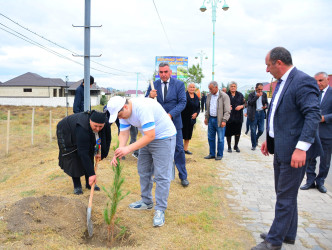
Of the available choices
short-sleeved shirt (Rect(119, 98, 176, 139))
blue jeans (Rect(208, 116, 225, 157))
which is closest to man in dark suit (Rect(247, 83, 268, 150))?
blue jeans (Rect(208, 116, 225, 157))

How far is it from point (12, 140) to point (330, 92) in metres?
13.5

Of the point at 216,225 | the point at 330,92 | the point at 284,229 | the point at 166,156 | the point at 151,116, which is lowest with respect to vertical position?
the point at 216,225

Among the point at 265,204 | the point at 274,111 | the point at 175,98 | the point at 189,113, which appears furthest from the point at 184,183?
Answer: the point at 189,113

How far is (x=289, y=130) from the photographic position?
2957 mm

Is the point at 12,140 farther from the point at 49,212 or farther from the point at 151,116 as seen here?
the point at 151,116

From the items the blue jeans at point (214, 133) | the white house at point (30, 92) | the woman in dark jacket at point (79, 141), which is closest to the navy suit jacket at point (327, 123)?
the blue jeans at point (214, 133)

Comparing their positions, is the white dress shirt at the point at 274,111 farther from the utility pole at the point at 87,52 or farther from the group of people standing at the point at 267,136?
the utility pole at the point at 87,52

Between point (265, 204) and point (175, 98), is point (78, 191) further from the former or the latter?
point (265, 204)

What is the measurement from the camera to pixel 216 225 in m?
3.89

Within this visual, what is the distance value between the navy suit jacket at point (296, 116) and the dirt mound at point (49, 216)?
103 inches

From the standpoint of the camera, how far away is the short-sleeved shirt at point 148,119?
3.29 m

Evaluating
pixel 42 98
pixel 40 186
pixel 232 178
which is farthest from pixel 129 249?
pixel 42 98

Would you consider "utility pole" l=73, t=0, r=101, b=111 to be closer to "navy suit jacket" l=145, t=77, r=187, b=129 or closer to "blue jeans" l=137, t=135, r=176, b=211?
"navy suit jacket" l=145, t=77, r=187, b=129

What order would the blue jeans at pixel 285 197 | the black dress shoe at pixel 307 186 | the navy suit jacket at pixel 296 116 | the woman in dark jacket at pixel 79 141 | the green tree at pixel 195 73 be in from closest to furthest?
the navy suit jacket at pixel 296 116
the blue jeans at pixel 285 197
the woman in dark jacket at pixel 79 141
the black dress shoe at pixel 307 186
the green tree at pixel 195 73
